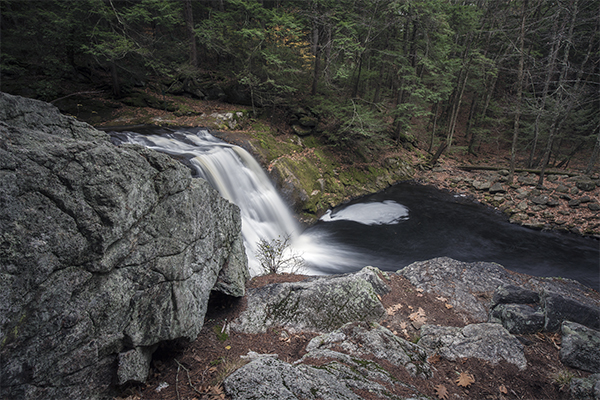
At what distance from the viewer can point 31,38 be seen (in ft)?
38.0

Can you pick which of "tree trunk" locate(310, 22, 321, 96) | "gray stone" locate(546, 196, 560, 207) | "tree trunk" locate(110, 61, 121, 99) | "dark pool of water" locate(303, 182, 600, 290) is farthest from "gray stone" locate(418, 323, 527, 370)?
"tree trunk" locate(110, 61, 121, 99)

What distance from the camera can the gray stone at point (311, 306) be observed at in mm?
5289

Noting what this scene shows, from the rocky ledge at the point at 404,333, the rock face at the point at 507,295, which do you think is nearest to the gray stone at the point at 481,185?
the rock face at the point at 507,295

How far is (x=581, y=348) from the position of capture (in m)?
4.29

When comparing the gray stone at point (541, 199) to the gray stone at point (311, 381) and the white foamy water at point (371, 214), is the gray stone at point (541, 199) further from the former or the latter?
the gray stone at point (311, 381)

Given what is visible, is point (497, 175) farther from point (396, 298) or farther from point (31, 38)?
point (31, 38)

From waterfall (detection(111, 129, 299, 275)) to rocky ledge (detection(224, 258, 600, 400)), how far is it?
3614mm

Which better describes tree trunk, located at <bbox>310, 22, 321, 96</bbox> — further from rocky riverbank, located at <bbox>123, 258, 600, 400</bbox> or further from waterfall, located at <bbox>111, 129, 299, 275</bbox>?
rocky riverbank, located at <bbox>123, 258, 600, 400</bbox>

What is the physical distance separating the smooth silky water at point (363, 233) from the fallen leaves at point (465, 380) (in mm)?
5339

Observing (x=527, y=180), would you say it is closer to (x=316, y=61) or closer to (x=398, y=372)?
(x=316, y=61)

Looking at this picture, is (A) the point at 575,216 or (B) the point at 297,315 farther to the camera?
(A) the point at 575,216

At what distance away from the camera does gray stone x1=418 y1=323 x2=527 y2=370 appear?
4500 millimetres

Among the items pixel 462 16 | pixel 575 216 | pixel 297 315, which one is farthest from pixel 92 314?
pixel 462 16

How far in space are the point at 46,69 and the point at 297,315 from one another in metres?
16.5
